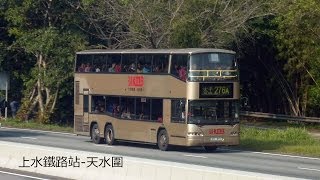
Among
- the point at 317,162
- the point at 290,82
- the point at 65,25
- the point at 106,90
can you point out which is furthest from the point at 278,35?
the point at 317,162

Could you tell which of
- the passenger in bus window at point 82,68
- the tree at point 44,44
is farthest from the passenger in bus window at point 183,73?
the tree at point 44,44

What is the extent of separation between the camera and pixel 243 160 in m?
28.0

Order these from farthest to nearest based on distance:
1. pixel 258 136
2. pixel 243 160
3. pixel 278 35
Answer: pixel 278 35
pixel 258 136
pixel 243 160

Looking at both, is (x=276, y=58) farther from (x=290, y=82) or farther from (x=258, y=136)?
(x=258, y=136)

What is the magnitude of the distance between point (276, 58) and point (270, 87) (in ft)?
18.8

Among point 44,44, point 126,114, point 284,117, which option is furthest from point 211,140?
point 284,117

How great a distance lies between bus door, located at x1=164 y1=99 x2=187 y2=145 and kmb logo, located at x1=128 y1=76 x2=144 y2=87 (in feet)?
5.72

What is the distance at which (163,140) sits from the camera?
3156cm

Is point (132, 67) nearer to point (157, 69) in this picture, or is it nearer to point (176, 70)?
point (157, 69)

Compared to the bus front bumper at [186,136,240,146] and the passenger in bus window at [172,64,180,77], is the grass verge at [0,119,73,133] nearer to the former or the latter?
the passenger in bus window at [172,64,180,77]

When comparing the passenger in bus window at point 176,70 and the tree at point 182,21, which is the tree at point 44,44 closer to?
the tree at point 182,21

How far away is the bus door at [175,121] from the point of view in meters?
30.3

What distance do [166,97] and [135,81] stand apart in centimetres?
210

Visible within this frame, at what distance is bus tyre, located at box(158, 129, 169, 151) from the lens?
103 feet
